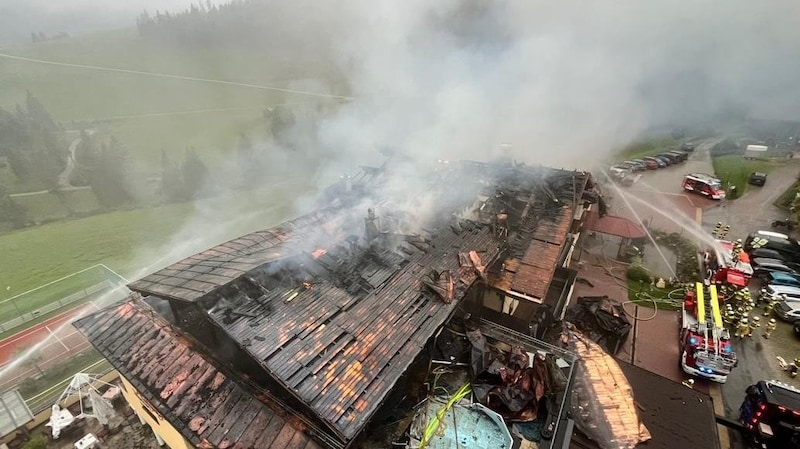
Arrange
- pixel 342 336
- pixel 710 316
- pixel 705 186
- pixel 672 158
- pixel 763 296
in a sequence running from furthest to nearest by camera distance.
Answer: pixel 672 158 → pixel 705 186 → pixel 763 296 → pixel 710 316 → pixel 342 336

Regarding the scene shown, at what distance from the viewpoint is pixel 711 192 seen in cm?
3136

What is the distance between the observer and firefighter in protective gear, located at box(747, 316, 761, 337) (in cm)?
1690

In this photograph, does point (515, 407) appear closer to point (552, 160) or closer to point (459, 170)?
point (459, 170)

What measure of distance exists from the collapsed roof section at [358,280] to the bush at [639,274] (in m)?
7.16

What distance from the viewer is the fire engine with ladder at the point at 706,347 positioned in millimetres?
14305

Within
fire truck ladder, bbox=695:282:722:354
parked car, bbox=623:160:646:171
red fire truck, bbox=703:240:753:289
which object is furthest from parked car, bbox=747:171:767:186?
fire truck ladder, bbox=695:282:722:354

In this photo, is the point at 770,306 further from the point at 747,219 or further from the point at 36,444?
the point at 36,444

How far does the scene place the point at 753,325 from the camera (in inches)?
668

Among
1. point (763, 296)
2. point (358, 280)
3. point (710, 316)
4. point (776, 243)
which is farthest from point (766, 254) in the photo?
point (358, 280)

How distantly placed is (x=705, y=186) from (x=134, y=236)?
57320 mm

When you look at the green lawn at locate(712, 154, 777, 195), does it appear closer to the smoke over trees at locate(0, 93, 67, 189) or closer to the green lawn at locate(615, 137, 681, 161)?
the green lawn at locate(615, 137, 681, 161)

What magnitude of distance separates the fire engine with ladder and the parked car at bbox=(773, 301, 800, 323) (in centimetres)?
502

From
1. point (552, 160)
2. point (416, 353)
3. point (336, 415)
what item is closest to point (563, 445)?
point (416, 353)

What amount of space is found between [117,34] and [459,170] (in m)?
154
